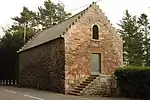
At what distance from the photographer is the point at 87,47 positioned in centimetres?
2895

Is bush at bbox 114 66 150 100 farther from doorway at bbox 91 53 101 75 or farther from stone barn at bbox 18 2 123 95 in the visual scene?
doorway at bbox 91 53 101 75

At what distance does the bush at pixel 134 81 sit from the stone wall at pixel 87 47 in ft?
11.6

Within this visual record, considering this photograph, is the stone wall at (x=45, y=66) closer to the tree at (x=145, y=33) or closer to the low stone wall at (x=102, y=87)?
the low stone wall at (x=102, y=87)

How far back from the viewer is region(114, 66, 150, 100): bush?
75.2 feet

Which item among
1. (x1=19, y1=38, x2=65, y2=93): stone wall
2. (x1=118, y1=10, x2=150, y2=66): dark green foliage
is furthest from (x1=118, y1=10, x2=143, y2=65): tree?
(x1=19, y1=38, x2=65, y2=93): stone wall

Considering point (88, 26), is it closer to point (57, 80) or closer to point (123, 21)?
point (57, 80)

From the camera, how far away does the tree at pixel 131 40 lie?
5691 cm

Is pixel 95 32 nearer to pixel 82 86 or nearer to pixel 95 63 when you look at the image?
pixel 95 63

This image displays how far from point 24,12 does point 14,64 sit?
89.5 feet

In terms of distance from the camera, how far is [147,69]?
23000 millimetres

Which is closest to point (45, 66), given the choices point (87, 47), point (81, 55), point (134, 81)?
point (81, 55)

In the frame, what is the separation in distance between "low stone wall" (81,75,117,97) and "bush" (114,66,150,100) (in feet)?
2.73

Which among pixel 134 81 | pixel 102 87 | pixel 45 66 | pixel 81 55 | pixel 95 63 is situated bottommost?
pixel 102 87

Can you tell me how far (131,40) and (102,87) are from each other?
33551mm
